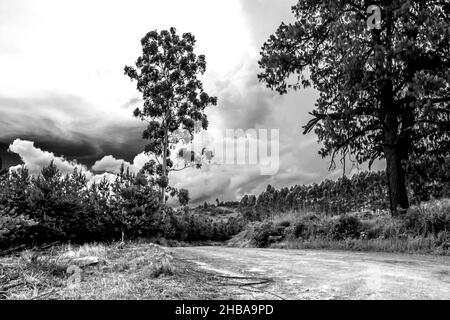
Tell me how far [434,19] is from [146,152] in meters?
21.2

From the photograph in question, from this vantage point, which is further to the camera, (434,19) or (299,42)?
(299,42)

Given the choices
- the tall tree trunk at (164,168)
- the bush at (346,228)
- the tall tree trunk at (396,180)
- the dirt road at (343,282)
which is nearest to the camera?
the dirt road at (343,282)

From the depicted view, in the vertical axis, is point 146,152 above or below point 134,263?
above

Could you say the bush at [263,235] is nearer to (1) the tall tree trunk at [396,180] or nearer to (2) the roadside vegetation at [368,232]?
(2) the roadside vegetation at [368,232]

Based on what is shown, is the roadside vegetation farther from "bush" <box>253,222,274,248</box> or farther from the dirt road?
the dirt road

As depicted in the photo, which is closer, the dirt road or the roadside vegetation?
the dirt road

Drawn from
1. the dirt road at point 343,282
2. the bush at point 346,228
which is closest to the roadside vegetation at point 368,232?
the bush at point 346,228

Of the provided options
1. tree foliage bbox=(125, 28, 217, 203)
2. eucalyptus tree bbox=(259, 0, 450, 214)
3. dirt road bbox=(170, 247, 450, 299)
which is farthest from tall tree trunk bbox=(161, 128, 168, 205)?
dirt road bbox=(170, 247, 450, 299)

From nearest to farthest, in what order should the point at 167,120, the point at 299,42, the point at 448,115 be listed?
the point at 448,115 < the point at 299,42 < the point at 167,120

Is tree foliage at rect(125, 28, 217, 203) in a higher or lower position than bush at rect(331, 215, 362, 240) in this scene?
higher

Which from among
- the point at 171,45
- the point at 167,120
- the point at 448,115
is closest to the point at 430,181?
the point at 448,115
